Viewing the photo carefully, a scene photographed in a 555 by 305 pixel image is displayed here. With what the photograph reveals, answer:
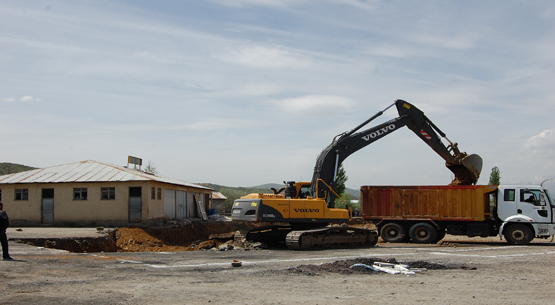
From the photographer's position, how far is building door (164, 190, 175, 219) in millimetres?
32719

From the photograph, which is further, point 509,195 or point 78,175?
point 78,175

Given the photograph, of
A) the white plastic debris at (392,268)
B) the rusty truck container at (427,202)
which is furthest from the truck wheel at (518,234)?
the white plastic debris at (392,268)

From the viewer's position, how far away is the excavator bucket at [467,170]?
67.3 feet

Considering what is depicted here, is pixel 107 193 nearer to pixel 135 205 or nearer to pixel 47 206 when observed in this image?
pixel 135 205

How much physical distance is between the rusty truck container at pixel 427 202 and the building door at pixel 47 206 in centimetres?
1960

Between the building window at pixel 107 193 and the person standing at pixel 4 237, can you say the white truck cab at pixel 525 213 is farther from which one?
the building window at pixel 107 193

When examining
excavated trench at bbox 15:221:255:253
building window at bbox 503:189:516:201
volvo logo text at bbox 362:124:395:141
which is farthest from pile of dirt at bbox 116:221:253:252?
building window at bbox 503:189:516:201

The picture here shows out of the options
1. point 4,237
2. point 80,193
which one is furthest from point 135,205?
point 4,237

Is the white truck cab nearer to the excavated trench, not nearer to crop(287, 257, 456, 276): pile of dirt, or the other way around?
crop(287, 257, 456, 276): pile of dirt

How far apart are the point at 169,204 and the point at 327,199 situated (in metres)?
17.6

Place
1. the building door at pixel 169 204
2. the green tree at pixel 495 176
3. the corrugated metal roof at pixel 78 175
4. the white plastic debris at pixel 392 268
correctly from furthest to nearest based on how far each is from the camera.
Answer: the green tree at pixel 495 176 < the building door at pixel 169 204 < the corrugated metal roof at pixel 78 175 < the white plastic debris at pixel 392 268

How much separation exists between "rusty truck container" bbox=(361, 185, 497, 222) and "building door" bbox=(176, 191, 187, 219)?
17974 mm

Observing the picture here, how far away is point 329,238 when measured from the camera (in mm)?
18250

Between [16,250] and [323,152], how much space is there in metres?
11.4
